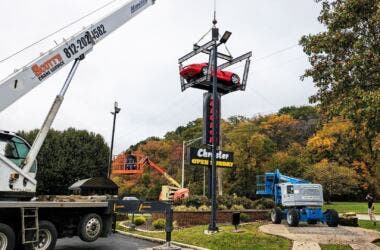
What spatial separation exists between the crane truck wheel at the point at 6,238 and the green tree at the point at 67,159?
35965 millimetres

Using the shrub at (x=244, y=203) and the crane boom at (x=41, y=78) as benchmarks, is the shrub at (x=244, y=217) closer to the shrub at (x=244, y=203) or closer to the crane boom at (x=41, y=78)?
the shrub at (x=244, y=203)

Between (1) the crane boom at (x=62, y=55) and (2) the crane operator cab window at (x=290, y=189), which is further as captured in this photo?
(2) the crane operator cab window at (x=290, y=189)

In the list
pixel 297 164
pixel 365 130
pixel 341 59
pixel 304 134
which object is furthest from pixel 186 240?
pixel 304 134

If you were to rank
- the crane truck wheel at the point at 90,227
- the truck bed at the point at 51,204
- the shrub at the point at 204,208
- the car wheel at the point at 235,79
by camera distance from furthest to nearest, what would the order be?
1. the car wheel at the point at 235,79
2. the shrub at the point at 204,208
3. the crane truck wheel at the point at 90,227
4. the truck bed at the point at 51,204

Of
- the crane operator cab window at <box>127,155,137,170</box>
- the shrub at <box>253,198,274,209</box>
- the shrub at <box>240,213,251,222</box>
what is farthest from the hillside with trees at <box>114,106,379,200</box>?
the shrub at <box>240,213,251,222</box>

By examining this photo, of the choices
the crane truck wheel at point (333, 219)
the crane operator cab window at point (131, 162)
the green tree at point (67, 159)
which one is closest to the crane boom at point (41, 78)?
the crane truck wheel at point (333, 219)

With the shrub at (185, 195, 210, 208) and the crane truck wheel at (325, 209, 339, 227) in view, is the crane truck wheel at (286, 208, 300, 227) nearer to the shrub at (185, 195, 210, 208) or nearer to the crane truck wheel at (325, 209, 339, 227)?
the crane truck wheel at (325, 209, 339, 227)

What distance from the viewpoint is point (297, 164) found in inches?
2020

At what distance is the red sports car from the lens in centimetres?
3319

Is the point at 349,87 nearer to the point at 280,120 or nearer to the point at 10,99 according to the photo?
the point at 10,99

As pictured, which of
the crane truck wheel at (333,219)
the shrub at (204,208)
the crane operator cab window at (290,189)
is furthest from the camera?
the shrub at (204,208)

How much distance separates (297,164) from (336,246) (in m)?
36.9

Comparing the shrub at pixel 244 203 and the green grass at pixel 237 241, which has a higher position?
the shrub at pixel 244 203

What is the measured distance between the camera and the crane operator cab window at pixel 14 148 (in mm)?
13375
